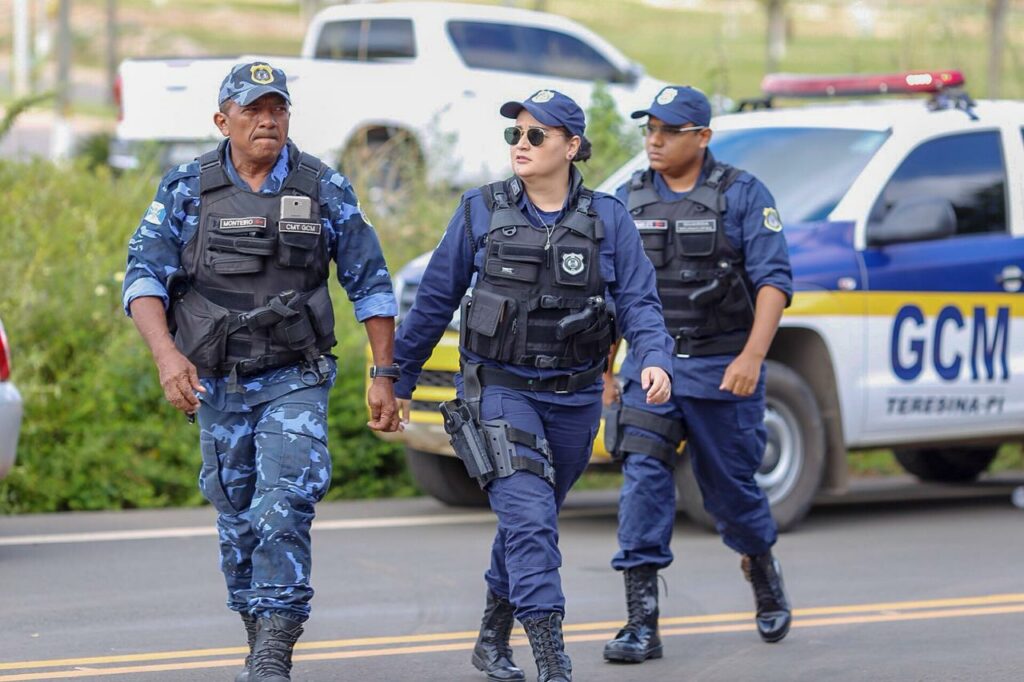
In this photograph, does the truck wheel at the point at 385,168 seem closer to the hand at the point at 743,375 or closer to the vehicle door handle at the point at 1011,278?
the vehicle door handle at the point at 1011,278

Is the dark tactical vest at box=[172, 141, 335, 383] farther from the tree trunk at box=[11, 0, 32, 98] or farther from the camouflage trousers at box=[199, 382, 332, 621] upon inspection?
the tree trunk at box=[11, 0, 32, 98]

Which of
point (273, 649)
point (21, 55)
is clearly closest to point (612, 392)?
point (273, 649)

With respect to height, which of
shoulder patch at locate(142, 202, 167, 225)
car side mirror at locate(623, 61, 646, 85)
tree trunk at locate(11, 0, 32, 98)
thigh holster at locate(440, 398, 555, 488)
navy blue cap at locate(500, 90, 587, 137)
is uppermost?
tree trunk at locate(11, 0, 32, 98)

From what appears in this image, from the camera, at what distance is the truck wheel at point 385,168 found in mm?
Result: 13938

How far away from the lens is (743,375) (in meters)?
6.57

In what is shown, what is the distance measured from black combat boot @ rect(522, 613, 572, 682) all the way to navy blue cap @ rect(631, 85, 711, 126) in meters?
2.07

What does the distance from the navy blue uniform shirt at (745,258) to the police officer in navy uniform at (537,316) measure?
80cm

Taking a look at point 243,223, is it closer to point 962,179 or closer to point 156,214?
point 156,214

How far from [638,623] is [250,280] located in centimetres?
187

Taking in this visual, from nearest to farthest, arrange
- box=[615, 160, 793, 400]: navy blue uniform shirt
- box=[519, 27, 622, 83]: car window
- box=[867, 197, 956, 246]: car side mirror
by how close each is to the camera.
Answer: box=[615, 160, 793, 400]: navy blue uniform shirt, box=[867, 197, 956, 246]: car side mirror, box=[519, 27, 622, 83]: car window

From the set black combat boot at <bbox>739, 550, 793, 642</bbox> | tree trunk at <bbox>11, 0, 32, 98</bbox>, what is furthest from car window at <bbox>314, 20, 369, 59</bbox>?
tree trunk at <bbox>11, 0, 32, 98</bbox>

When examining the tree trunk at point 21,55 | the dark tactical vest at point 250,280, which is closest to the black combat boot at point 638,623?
the dark tactical vest at point 250,280

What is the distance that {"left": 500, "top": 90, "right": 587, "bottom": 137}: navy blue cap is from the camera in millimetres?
5734


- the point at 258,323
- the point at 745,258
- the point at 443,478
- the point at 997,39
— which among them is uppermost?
the point at 997,39
